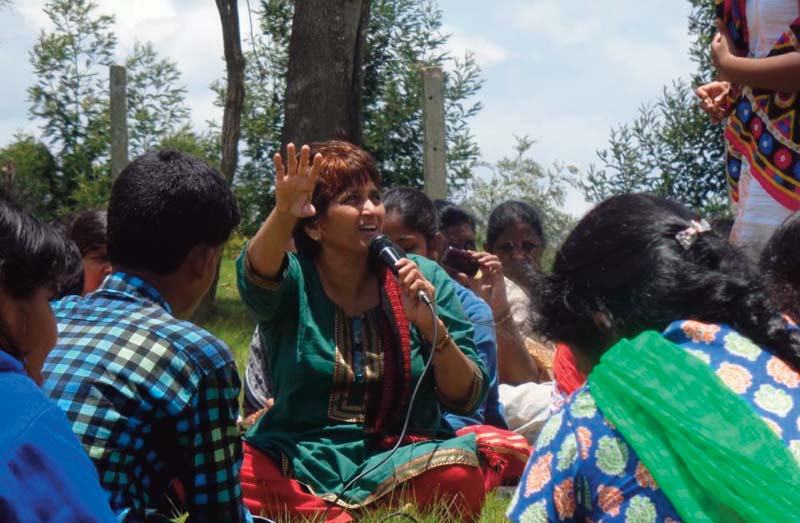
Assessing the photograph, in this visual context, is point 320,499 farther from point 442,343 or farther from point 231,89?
point 231,89

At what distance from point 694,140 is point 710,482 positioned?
6.99 metres

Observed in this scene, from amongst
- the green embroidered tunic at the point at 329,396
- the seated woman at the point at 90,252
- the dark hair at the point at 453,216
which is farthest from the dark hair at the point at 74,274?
the dark hair at the point at 453,216

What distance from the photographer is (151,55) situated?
52.3 ft

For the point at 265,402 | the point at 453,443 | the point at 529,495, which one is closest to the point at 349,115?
the point at 265,402

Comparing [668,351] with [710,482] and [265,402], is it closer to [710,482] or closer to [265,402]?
[710,482]

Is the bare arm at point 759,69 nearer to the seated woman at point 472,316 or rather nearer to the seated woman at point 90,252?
the seated woman at point 472,316

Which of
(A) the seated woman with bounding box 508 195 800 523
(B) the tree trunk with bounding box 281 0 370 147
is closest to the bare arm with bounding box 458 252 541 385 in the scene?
(B) the tree trunk with bounding box 281 0 370 147

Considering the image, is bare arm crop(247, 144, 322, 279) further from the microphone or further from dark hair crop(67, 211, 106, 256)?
dark hair crop(67, 211, 106, 256)

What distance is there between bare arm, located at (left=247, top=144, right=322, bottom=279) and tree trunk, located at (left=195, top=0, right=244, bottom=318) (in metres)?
4.41

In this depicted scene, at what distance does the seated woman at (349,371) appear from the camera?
3764 mm

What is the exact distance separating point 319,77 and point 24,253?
5.61 m

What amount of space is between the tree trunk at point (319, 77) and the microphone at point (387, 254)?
139 inches

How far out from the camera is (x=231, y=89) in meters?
8.22

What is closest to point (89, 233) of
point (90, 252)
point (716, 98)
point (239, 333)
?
point (90, 252)
